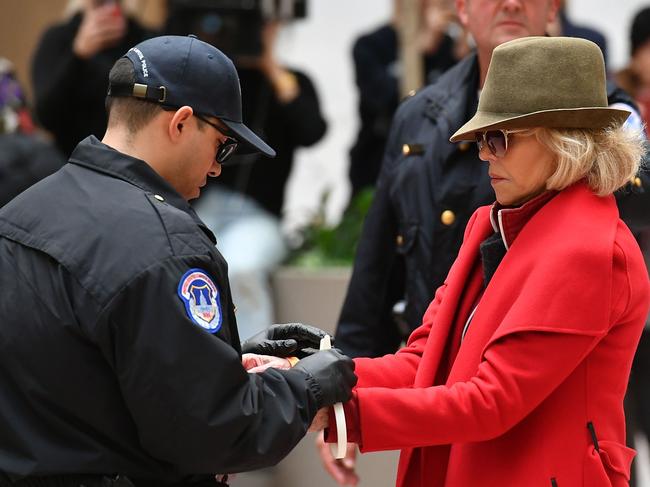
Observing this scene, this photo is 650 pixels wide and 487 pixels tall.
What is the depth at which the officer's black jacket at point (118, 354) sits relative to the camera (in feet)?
7.89

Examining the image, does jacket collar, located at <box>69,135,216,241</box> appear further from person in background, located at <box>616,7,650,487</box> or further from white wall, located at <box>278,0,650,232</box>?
white wall, located at <box>278,0,650,232</box>

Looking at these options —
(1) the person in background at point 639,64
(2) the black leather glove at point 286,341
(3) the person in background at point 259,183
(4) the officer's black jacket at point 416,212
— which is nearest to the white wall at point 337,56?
(3) the person in background at point 259,183

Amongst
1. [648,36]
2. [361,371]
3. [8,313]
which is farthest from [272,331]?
[648,36]

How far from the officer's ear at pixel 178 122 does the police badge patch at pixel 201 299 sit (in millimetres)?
350

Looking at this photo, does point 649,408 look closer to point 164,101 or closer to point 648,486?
point 648,486

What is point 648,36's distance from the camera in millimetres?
5617

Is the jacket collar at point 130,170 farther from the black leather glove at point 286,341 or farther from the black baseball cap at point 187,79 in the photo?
the black leather glove at point 286,341

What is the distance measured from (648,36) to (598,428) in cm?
340

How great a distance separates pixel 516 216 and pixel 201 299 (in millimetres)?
768

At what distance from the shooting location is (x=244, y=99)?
597cm

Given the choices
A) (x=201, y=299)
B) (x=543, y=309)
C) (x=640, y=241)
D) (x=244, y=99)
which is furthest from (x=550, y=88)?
(x=244, y=99)

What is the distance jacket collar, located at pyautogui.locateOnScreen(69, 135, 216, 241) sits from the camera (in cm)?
261

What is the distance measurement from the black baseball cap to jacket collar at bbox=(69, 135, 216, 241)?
136 millimetres

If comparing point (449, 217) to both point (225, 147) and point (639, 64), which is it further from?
point (639, 64)
